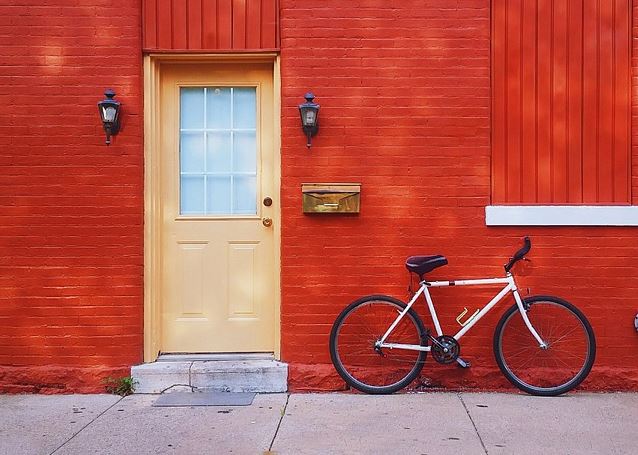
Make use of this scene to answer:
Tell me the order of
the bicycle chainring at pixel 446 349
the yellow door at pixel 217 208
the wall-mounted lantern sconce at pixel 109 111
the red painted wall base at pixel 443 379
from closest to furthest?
the bicycle chainring at pixel 446 349 → the wall-mounted lantern sconce at pixel 109 111 → the red painted wall base at pixel 443 379 → the yellow door at pixel 217 208

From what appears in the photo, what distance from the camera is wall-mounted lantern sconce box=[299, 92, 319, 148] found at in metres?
5.56

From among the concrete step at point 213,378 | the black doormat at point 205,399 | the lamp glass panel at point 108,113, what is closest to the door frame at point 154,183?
the concrete step at point 213,378

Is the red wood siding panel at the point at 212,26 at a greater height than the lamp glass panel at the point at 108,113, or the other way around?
the red wood siding panel at the point at 212,26

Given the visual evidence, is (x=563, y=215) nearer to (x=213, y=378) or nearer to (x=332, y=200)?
(x=332, y=200)

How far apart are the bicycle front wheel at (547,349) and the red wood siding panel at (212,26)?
2988mm

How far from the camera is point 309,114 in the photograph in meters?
5.56

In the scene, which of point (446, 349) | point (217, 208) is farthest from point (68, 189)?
point (446, 349)

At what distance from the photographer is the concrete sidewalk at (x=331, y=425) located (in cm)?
448

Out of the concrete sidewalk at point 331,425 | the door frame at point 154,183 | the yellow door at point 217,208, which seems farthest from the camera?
the yellow door at point 217,208

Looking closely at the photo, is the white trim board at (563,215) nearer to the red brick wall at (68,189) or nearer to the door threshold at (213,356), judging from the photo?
the door threshold at (213,356)

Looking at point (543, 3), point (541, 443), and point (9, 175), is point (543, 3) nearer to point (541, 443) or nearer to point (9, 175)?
point (541, 443)

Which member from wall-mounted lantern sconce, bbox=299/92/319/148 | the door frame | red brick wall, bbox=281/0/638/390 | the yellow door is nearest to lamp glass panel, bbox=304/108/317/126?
wall-mounted lantern sconce, bbox=299/92/319/148

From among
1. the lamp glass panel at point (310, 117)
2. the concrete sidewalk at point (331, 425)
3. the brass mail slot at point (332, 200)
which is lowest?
the concrete sidewalk at point (331, 425)

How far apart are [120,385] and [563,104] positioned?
420 cm
